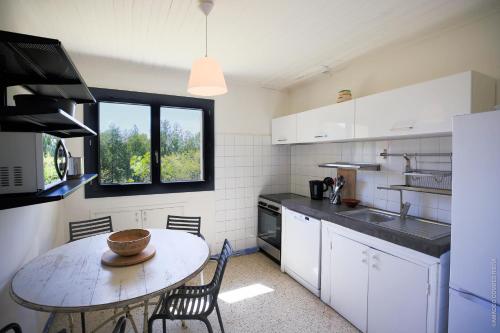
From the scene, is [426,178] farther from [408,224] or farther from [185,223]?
[185,223]

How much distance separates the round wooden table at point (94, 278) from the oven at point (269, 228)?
1.52 m

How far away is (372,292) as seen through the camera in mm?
1956

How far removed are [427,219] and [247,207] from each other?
85.0 inches

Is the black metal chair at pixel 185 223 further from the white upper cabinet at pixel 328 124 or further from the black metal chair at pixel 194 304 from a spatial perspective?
the white upper cabinet at pixel 328 124

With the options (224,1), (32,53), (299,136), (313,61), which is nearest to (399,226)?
(299,136)

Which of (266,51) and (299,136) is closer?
(266,51)

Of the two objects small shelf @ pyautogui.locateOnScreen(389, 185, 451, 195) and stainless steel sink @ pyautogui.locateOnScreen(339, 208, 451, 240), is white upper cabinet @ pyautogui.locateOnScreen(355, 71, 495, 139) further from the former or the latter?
stainless steel sink @ pyautogui.locateOnScreen(339, 208, 451, 240)

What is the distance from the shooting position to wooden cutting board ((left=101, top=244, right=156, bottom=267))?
1562 millimetres

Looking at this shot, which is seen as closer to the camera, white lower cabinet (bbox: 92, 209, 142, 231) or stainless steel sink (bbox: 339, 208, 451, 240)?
stainless steel sink (bbox: 339, 208, 451, 240)

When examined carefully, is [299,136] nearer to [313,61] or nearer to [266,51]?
[313,61]

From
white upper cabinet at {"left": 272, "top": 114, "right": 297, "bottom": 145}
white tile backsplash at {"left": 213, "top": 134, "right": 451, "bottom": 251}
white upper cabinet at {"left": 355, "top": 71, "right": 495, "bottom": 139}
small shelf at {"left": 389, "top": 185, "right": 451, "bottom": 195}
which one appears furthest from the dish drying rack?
white upper cabinet at {"left": 272, "top": 114, "right": 297, "bottom": 145}

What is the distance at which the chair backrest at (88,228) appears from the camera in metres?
2.36

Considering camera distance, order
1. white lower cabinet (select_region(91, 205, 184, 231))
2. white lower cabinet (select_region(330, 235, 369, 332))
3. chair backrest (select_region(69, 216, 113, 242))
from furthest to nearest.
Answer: white lower cabinet (select_region(91, 205, 184, 231)) → chair backrest (select_region(69, 216, 113, 242)) → white lower cabinet (select_region(330, 235, 369, 332))

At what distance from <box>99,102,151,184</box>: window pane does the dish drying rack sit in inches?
107
